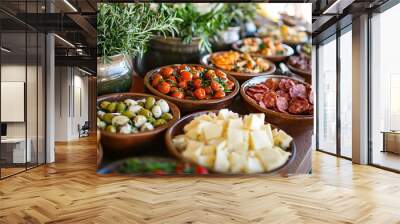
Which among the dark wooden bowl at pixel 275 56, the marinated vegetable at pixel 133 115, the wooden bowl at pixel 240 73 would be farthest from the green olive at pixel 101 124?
the dark wooden bowl at pixel 275 56

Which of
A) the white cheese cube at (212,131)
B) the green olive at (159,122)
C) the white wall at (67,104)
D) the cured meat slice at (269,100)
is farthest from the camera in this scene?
the white wall at (67,104)

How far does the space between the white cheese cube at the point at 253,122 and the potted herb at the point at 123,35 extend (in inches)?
46.4

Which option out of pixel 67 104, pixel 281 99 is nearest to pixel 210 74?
pixel 281 99

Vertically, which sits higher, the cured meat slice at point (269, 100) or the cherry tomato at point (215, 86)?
the cherry tomato at point (215, 86)

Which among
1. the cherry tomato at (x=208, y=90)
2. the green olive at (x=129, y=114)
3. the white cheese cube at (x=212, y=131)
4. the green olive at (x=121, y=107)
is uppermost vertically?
the cherry tomato at (x=208, y=90)

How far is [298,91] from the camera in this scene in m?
4.04

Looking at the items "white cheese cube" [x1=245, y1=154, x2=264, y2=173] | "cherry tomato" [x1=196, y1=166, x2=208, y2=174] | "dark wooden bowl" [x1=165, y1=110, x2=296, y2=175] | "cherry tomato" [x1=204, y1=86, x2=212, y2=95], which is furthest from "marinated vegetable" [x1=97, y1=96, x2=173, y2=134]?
"white cheese cube" [x1=245, y1=154, x2=264, y2=173]

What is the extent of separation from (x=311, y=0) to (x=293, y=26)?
2.36 metres

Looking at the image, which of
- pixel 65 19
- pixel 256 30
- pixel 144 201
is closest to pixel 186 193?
pixel 144 201

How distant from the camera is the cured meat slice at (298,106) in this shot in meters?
4.02

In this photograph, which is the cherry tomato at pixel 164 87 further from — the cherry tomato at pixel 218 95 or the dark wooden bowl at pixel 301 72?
the dark wooden bowl at pixel 301 72

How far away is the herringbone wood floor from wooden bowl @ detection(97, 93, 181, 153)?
22.6 inches

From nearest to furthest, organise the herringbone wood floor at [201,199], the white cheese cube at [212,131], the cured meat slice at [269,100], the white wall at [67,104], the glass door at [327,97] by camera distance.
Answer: the herringbone wood floor at [201,199] → the white cheese cube at [212,131] → the cured meat slice at [269,100] → the glass door at [327,97] → the white wall at [67,104]

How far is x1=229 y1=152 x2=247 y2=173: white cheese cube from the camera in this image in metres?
3.76
